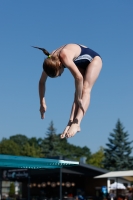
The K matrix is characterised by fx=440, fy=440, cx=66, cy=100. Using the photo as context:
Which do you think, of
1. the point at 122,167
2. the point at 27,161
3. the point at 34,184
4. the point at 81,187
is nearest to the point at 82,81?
the point at 27,161

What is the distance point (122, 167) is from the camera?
152 ft

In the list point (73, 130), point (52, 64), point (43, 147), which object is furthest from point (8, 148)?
point (52, 64)

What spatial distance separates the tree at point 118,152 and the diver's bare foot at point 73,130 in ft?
135

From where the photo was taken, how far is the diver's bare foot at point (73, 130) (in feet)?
16.7

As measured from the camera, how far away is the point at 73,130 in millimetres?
5125

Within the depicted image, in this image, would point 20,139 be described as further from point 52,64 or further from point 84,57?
point 52,64

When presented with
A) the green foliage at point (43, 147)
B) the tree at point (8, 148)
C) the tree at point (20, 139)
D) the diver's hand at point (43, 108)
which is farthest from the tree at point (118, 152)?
the tree at point (20, 139)

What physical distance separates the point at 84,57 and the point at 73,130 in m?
0.96

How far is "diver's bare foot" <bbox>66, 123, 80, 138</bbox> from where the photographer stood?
200 inches

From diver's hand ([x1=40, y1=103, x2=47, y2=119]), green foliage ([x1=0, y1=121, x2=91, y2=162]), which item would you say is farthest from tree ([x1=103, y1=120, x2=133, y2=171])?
diver's hand ([x1=40, y1=103, x2=47, y2=119])

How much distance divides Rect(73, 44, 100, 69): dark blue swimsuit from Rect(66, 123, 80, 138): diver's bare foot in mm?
797

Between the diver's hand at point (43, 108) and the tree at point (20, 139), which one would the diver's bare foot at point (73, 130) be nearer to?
the diver's hand at point (43, 108)

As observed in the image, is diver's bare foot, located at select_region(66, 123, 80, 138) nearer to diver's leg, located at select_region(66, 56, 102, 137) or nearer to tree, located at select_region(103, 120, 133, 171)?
diver's leg, located at select_region(66, 56, 102, 137)

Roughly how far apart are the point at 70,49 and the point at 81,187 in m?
30.7
